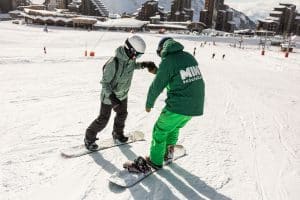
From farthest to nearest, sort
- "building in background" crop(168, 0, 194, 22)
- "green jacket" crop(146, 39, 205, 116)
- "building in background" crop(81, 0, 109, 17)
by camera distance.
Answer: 1. "building in background" crop(168, 0, 194, 22)
2. "building in background" crop(81, 0, 109, 17)
3. "green jacket" crop(146, 39, 205, 116)

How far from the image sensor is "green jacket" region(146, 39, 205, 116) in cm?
430

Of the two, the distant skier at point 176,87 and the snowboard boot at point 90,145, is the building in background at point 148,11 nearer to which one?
the snowboard boot at point 90,145

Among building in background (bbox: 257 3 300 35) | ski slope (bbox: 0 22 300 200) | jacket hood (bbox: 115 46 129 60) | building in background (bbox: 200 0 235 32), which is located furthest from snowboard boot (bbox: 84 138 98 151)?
building in background (bbox: 200 0 235 32)

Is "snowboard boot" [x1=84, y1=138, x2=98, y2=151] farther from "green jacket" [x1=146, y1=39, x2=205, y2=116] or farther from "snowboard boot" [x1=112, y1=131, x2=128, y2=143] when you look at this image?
"green jacket" [x1=146, y1=39, x2=205, y2=116]

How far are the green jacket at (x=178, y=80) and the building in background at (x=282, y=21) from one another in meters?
141

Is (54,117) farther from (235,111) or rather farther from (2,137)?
(235,111)

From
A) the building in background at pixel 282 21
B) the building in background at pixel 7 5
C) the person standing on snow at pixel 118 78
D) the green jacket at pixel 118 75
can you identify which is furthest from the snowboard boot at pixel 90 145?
the building in background at pixel 282 21

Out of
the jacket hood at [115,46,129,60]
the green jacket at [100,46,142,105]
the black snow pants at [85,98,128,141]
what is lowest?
the black snow pants at [85,98,128,141]

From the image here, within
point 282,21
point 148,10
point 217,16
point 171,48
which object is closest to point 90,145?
point 171,48

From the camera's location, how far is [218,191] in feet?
14.7

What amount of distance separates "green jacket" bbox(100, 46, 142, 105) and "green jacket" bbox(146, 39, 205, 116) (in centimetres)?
85

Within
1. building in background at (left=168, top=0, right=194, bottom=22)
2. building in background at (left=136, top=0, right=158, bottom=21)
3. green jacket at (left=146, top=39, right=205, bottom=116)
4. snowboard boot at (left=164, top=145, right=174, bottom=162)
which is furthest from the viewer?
building in background at (left=168, top=0, right=194, bottom=22)

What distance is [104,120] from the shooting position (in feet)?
17.6

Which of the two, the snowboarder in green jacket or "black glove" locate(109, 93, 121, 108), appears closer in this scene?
the snowboarder in green jacket
